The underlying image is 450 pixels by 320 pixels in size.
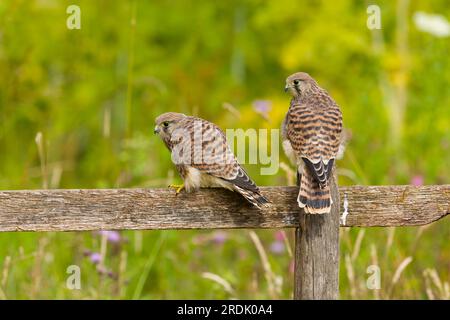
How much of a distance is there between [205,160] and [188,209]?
1.32ft

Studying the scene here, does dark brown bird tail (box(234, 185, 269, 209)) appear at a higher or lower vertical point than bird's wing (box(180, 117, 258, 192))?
lower

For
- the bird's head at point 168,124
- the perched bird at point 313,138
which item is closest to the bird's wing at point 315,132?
the perched bird at point 313,138

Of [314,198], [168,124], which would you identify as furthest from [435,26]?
[314,198]

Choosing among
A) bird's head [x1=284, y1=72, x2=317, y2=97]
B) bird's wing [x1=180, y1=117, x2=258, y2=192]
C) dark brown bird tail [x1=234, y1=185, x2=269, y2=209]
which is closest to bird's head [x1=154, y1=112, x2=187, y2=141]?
bird's wing [x1=180, y1=117, x2=258, y2=192]

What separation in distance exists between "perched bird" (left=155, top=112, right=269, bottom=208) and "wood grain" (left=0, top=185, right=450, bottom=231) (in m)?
0.07

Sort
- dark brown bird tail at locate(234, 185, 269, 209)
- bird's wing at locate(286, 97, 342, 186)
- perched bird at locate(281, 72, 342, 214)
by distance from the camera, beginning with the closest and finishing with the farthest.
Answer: dark brown bird tail at locate(234, 185, 269, 209) < perched bird at locate(281, 72, 342, 214) < bird's wing at locate(286, 97, 342, 186)

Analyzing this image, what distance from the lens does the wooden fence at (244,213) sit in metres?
3.21

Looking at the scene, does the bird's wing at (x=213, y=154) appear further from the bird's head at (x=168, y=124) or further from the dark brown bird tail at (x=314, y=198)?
the dark brown bird tail at (x=314, y=198)

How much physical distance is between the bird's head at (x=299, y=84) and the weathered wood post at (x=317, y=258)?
110 centimetres

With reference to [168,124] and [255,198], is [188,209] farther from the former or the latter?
[168,124]

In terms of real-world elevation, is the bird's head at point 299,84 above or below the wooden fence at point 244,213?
above

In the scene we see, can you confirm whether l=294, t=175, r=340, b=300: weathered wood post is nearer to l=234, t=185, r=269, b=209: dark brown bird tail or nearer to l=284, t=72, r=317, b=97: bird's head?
l=234, t=185, r=269, b=209: dark brown bird tail

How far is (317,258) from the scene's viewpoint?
3307 mm

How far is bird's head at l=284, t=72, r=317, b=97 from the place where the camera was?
4.32m
